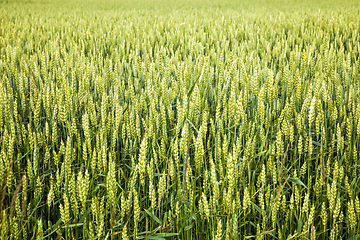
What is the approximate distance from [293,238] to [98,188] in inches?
25.7

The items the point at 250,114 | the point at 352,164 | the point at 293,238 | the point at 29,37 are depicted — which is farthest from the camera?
the point at 29,37

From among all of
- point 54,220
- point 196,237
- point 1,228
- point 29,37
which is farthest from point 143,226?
point 29,37

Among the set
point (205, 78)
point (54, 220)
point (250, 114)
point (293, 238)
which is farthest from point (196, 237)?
point (205, 78)

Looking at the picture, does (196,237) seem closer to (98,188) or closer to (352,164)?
(98,188)

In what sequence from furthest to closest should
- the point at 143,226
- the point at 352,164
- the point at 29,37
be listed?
1. the point at 29,37
2. the point at 352,164
3. the point at 143,226

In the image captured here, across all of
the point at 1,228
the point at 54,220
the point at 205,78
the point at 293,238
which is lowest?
the point at 54,220

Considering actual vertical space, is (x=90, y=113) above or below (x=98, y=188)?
above

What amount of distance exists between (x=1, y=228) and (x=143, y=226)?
17.1 inches

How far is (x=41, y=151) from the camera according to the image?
1232 mm

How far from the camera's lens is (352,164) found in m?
1.15

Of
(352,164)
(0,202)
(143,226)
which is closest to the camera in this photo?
(0,202)

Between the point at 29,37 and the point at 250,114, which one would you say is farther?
the point at 29,37

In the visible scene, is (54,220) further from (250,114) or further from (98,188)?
(250,114)

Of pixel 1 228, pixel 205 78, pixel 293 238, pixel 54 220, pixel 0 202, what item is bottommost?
pixel 54 220
